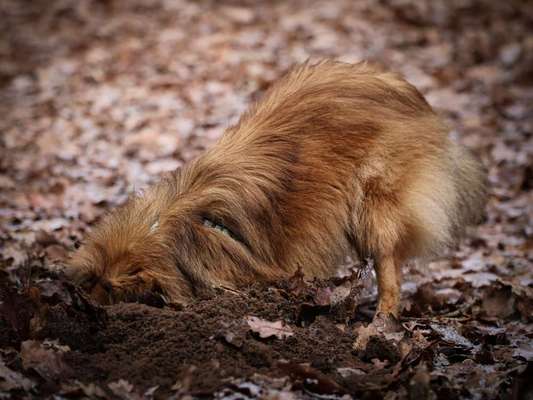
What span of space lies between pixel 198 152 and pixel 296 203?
3525 millimetres

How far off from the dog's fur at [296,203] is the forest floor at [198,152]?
0.25 m

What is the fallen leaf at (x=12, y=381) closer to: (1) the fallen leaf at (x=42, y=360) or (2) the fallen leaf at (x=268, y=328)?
(1) the fallen leaf at (x=42, y=360)

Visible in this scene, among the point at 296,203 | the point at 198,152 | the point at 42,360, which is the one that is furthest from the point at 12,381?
the point at 198,152

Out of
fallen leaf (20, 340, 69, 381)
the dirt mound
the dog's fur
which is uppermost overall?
the dog's fur

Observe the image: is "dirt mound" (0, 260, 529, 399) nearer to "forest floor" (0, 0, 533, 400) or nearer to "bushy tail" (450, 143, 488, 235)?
"forest floor" (0, 0, 533, 400)

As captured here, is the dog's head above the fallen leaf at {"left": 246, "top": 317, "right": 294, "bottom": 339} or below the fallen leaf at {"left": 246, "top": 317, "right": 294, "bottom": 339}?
above

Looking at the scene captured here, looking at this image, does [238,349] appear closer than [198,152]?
Yes

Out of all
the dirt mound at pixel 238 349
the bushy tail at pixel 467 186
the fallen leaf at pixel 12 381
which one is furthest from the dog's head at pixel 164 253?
the bushy tail at pixel 467 186

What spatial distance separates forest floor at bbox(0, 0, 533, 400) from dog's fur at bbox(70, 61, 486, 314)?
0.83ft

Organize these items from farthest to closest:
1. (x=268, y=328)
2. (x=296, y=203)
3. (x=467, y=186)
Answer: (x=467, y=186)
(x=296, y=203)
(x=268, y=328)

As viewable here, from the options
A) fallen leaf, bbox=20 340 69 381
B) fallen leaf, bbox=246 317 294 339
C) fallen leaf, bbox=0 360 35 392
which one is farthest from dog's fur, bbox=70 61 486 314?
fallen leaf, bbox=0 360 35 392

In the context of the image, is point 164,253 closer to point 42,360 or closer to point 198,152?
point 42,360

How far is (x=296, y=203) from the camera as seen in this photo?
432 centimetres

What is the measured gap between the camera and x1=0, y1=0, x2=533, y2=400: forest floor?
3.32m
